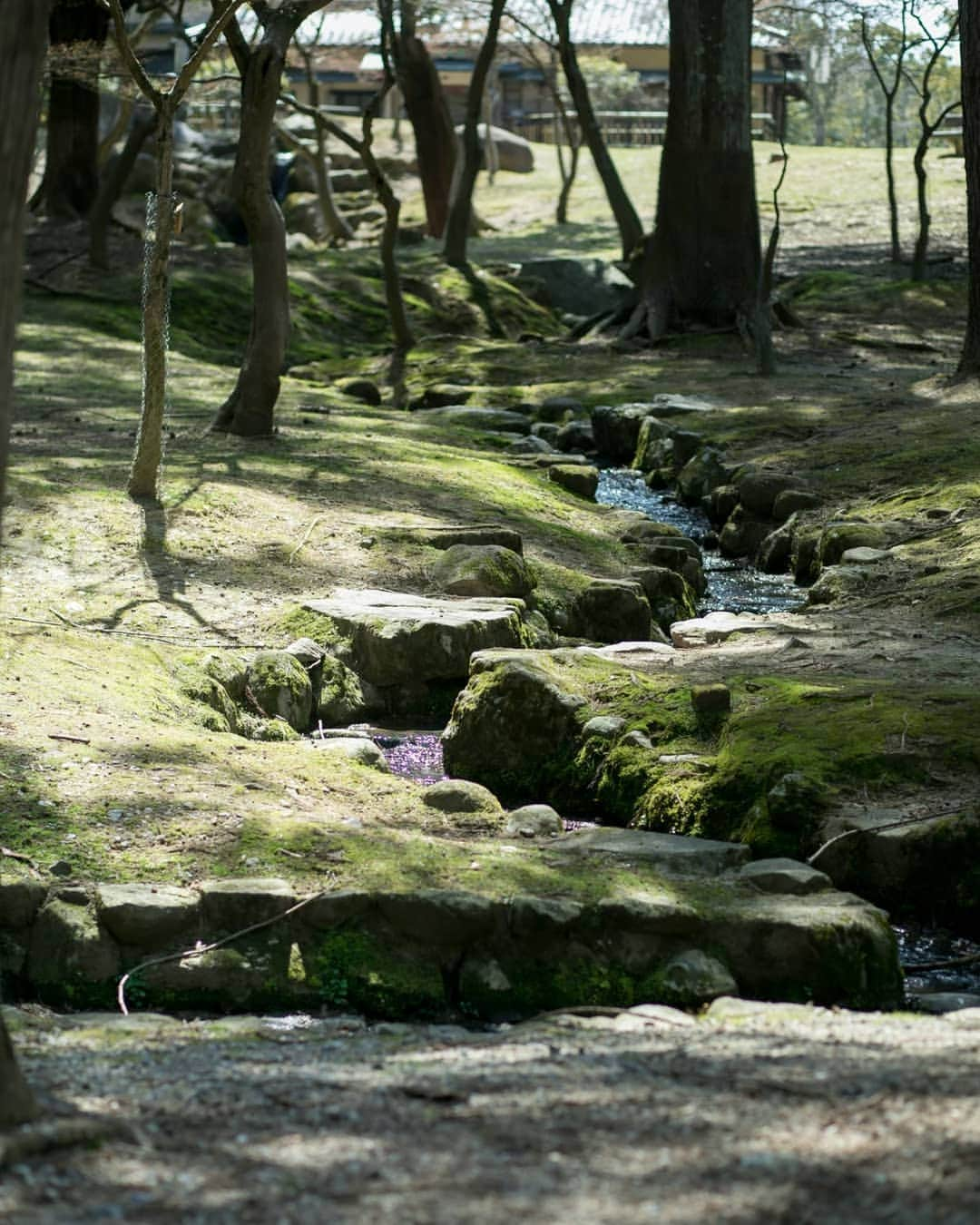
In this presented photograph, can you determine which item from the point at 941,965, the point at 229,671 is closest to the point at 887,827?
the point at 941,965

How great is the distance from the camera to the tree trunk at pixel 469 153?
2375 centimetres

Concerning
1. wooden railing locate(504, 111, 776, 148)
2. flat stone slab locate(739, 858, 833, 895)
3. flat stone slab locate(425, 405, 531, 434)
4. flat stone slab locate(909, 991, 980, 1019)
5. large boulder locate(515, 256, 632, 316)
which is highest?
wooden railing locate(504, 111, 776, 148)

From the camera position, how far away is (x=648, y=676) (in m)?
8.24

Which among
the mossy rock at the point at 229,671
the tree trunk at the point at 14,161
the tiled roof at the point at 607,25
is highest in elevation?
the tiled roof at the point at 607,25

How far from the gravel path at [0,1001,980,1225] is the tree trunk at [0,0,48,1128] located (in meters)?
0.13

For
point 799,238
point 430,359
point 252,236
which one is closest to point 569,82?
point 430,359

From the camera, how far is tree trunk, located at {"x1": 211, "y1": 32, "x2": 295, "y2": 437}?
12.2 meters

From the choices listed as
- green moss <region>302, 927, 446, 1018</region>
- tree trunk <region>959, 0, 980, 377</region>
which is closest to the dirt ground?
green moss <region>302, 927, 446, 1018</region>

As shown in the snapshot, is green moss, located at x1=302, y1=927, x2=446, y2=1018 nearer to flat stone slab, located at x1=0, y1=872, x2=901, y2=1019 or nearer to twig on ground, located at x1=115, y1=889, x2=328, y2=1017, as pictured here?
flat stone slab, located at x1=0, y1=872, x2=901, y2=1019

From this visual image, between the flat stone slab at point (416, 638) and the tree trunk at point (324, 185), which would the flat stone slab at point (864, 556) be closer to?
the flat stone slab at point (416, 638)

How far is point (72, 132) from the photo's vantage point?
25.4m

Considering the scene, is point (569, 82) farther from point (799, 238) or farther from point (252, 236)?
point (252, 236)

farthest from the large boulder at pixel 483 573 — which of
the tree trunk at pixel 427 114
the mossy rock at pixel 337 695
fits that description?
the tree trunk at pixel 427 114

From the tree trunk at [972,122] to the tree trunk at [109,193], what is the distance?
9.23m
